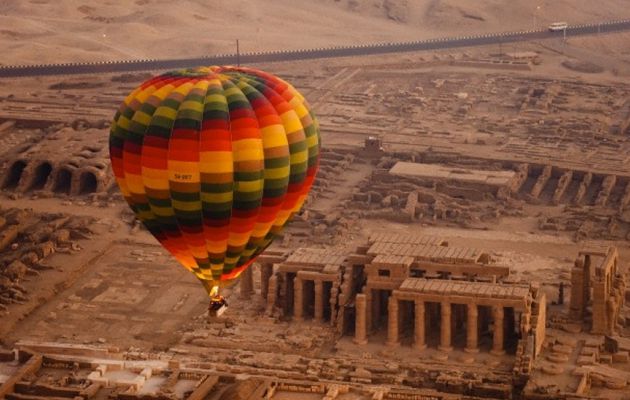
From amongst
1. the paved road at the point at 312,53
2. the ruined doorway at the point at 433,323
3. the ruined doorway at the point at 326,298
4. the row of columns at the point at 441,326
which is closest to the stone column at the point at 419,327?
the row of columns at the point at 441,326

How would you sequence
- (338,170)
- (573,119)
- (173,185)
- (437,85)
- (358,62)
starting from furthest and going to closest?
(358,62)
(437,85)
(573,119)
(338,170)
(173,185)

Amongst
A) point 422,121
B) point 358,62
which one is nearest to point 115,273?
point 422,121

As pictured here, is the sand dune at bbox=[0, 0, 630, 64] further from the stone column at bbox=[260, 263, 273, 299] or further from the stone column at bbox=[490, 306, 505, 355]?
the stone column at bbox=[490, 306, 505, 355]

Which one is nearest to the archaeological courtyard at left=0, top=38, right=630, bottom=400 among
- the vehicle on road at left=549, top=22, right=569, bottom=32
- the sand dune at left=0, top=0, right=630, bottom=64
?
the sand dune at left=0, top=0, right=630, bottom=64

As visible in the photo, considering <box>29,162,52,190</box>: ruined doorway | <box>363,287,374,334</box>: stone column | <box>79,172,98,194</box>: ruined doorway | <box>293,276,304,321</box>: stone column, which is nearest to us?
<box>363,287,374,334</box>: stone column

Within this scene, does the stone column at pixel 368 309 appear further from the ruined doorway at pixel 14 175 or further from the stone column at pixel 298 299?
the ruined doorway at pixel 14 175

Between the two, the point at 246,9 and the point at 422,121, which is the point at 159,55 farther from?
the point at 422,121
